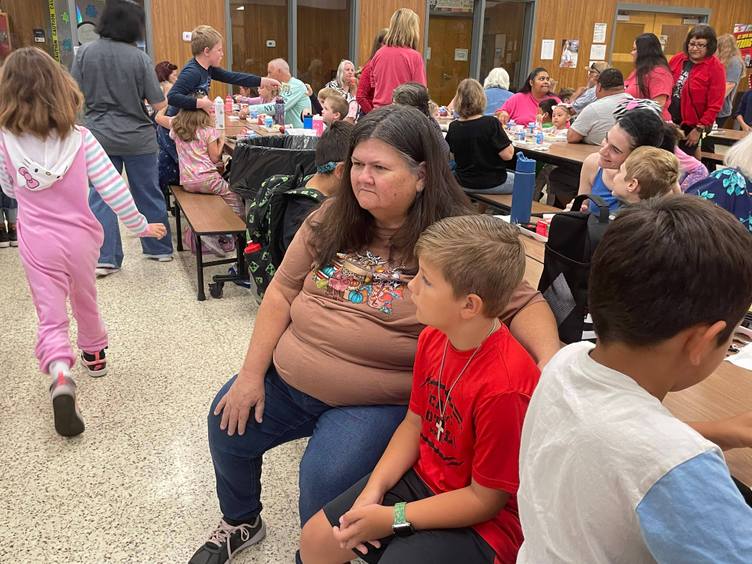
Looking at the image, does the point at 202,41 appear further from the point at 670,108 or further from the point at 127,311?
the point at 670,108

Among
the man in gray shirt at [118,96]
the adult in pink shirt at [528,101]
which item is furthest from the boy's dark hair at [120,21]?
the adult in pink shirt at [528,101]

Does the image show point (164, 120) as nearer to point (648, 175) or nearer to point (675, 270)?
point (648, 175)

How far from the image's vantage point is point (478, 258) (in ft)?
3.94

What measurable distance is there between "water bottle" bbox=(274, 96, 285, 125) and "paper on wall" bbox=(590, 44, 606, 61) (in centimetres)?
714

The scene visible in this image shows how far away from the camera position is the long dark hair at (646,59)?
4.68m

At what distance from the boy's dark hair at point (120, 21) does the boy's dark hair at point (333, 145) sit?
1.92 metres

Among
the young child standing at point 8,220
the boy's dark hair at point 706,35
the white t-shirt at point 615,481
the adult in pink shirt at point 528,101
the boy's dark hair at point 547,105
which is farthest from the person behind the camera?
the boy's dark hair at point 547,105

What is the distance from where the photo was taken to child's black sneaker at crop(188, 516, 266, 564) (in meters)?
1.70

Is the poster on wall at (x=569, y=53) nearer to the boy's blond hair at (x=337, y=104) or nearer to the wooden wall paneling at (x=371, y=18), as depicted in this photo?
the wooden wall paneling at (x=371, y=18)

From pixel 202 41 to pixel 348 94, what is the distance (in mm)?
2852

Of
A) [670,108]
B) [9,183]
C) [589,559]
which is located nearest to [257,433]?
[589,559]

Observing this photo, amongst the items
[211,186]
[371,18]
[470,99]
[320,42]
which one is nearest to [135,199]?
[211,186]

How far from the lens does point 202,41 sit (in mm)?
4223

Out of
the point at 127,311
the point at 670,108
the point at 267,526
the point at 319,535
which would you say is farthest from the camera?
the point at 670,108
